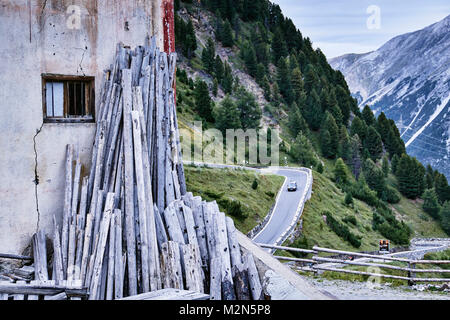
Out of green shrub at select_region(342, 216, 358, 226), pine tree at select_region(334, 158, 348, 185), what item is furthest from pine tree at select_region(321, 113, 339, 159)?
green shrub at select_region(342, 216, 358, 226)

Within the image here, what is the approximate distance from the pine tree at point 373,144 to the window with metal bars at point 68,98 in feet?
297

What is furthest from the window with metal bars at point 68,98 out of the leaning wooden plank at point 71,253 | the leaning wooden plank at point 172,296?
the leaning wooden plank at point 172,296

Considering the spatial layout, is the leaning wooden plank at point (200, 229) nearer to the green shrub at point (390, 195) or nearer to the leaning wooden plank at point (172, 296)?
the leaning wooden plank at point (172, 296)

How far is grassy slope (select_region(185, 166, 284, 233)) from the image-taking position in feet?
99.4

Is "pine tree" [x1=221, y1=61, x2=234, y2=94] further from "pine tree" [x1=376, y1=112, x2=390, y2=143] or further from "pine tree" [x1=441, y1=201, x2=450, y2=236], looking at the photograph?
"pine tree" [x1=441, y1=201, x2=450, y2=236]

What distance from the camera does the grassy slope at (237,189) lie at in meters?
30.3

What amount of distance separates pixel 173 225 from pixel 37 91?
2.95 metres

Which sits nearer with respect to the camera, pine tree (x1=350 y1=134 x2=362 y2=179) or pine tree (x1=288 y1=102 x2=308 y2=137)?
pine tree (x1=350 y1=134 x2=362 y2=179)

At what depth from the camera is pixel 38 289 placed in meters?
6.79

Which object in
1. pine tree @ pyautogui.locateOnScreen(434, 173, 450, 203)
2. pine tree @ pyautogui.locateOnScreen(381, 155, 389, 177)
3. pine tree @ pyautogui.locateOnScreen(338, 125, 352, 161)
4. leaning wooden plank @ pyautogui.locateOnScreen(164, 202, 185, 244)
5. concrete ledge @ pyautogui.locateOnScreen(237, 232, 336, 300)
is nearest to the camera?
concrete ledge @ pyautogui.locateOnScreen(237, 232, 336, 300)

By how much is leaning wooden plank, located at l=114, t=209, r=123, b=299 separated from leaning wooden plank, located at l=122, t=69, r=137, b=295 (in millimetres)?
132

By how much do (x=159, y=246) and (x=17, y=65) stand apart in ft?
11.4

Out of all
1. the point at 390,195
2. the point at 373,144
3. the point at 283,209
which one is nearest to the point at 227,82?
the point at 373,144
